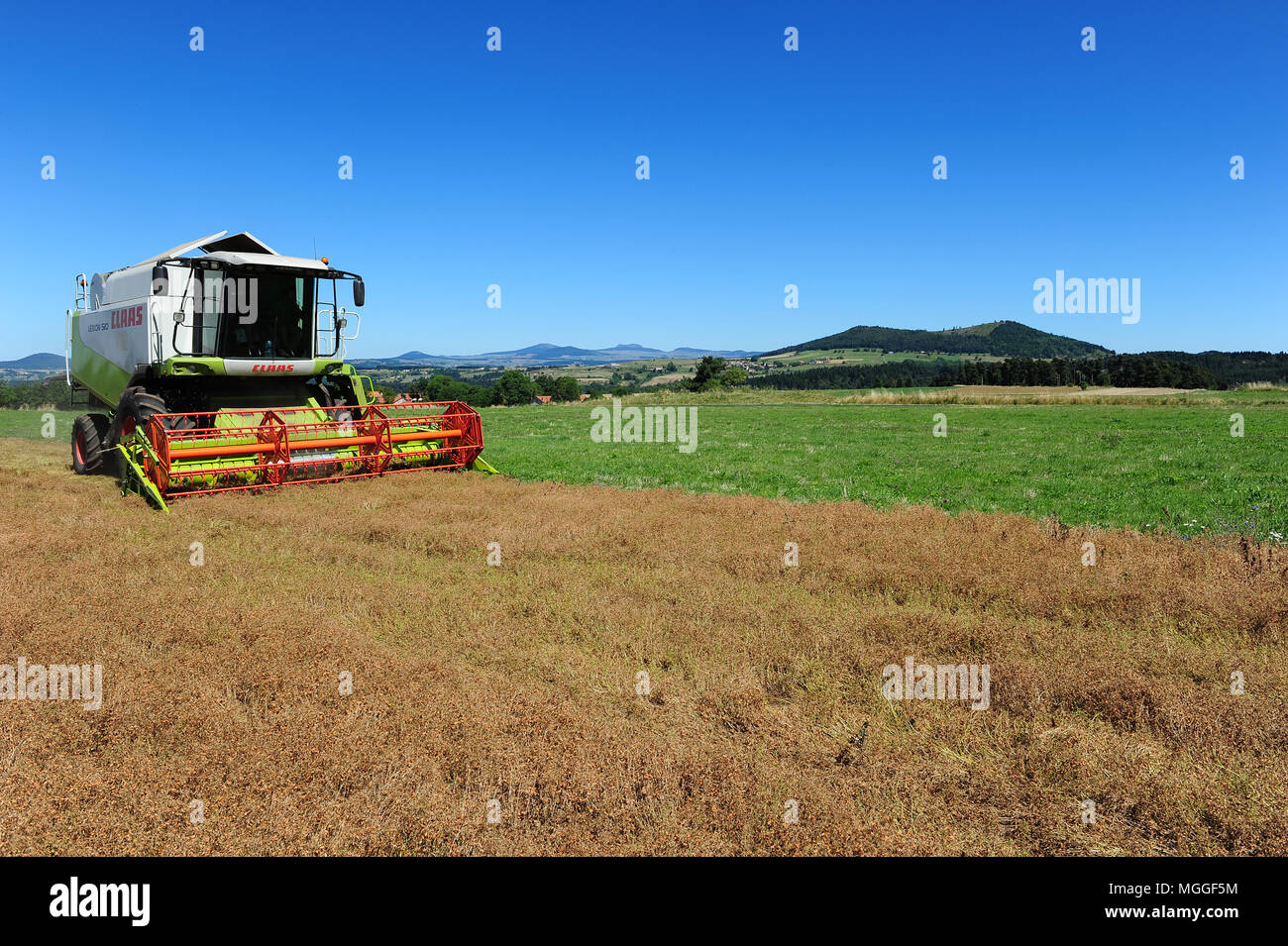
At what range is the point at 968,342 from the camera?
171 meters

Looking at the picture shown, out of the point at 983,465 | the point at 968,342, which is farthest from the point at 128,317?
the point at 968,342

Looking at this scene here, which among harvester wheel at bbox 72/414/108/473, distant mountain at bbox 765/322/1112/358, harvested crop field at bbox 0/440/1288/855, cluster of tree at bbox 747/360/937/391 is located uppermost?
distant mountain at bbox 765/322/1112/358

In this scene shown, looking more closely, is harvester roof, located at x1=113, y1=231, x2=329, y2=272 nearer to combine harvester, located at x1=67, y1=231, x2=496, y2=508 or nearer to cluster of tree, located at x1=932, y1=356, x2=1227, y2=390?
combine harvester, located at x1=67, y1=231, x2=496, y2=508

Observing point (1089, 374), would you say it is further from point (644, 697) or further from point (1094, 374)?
point (644, 697)

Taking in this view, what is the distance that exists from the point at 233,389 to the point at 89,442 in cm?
354

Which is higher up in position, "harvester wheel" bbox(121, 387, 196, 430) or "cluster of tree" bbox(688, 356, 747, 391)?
"cluster of tree" bbox(688, 356, 747, 391)

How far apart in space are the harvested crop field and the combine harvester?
349cm

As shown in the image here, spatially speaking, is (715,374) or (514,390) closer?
(514,390)

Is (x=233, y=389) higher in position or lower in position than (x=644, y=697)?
higher

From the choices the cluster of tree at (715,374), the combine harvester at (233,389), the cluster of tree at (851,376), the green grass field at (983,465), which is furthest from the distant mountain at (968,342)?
the combine harvester at (233,389)

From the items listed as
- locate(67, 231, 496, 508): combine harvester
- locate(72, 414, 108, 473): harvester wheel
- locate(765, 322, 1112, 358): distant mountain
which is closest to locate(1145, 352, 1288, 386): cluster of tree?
locate(765, 322, 1112, 358): distant mountain

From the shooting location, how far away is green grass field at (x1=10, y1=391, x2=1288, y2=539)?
1145 cm

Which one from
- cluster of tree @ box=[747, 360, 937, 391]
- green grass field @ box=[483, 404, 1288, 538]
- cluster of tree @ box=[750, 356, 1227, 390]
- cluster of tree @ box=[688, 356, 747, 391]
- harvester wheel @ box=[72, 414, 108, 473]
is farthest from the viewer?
cluster of tree @ box=[688, 356, 747, 391]
